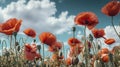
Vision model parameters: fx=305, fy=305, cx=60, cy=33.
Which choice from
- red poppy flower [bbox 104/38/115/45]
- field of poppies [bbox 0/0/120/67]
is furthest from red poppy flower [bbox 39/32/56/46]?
red poppy flower [bbox 104/38/115/45]

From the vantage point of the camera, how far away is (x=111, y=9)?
347cm

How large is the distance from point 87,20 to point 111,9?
0.36 m

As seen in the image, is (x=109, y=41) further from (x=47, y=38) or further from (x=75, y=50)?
(x=47, y=38)

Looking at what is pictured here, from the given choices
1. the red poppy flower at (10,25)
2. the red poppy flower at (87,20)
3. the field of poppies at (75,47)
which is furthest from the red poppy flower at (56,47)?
the red poppy flower at (10,25)

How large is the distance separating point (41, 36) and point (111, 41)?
4.99 ft

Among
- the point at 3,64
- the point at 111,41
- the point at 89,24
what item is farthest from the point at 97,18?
the point at 3,64

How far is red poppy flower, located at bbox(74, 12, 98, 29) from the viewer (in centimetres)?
366

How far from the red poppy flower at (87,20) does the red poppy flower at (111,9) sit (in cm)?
17

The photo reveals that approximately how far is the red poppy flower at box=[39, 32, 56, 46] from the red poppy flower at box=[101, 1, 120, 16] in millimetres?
785

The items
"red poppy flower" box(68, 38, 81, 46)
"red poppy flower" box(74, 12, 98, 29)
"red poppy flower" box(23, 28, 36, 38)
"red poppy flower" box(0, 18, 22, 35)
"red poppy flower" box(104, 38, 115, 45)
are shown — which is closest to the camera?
"red poppy flower" box(0, 18, 22, 35)

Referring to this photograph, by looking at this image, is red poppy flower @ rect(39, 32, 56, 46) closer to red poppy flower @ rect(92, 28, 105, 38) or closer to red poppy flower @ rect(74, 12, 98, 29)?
red poppy flower @ rect(74, 12, 98, 29)

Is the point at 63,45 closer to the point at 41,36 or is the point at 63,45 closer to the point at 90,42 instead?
the point at 90,42

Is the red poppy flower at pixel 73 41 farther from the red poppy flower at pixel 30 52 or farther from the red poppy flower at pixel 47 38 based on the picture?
the red poppy flower at pixel 30 52

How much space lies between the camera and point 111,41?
497 cm
